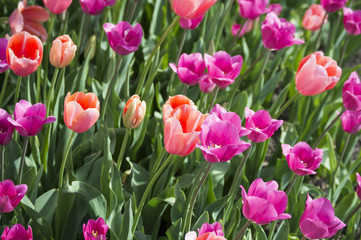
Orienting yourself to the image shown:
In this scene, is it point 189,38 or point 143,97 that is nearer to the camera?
point 143,97

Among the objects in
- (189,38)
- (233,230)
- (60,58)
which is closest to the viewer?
(60,58)

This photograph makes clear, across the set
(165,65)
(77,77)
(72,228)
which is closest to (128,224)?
(72,228)

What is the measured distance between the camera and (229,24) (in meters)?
2.61

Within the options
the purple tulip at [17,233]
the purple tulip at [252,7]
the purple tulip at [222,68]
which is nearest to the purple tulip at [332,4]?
the purple tulip at [252,7]

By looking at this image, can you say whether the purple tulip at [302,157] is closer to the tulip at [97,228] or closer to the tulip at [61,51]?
the tulip at [97,228]

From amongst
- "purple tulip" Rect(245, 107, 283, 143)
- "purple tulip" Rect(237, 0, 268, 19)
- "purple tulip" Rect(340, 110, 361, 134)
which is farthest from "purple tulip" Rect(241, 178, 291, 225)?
"purple tulip" Rect(237, 0, 268, 19)

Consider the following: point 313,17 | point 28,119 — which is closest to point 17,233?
point 28,119

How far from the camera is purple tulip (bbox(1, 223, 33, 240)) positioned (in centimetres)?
111

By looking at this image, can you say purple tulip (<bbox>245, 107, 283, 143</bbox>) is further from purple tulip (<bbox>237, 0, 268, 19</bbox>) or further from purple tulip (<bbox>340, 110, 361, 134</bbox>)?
purple tulip (<bbox>237, 0, 268, 19</bbox>)

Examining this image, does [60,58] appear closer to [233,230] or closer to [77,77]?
[77,77]

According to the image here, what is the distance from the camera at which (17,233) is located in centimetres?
112

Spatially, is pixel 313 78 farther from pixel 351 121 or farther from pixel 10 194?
pixel 10 194

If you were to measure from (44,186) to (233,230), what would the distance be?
575 millimetres

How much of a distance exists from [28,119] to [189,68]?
0.52 m
